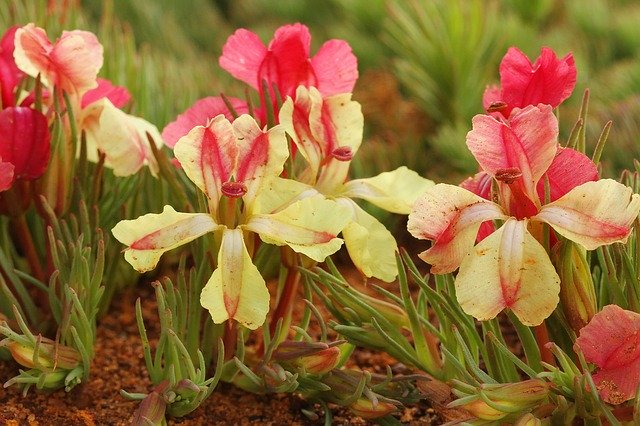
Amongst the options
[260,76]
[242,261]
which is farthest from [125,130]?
[242,261]

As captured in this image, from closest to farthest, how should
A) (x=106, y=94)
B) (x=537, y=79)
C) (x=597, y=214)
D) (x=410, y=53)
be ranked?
(x=597, y=214)
(x=537, y=79)
(x=106, y=94)
(x=410, y=53)

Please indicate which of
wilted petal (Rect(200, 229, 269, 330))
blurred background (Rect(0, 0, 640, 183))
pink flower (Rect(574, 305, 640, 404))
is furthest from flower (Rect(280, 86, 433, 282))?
blurred background (Rect(0, 0, 640, 183))

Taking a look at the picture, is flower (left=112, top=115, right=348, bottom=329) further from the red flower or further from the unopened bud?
the red flower

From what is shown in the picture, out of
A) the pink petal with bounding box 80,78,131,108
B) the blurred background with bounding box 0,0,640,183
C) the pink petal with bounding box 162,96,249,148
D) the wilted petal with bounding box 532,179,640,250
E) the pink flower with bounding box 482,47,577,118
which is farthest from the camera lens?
the blurred background with bounding box 0,0,640,183

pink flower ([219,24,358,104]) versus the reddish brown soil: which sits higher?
pink flower ([219,24,358,104])

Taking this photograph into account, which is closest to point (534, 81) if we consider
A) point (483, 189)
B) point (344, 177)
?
point (483, 189)

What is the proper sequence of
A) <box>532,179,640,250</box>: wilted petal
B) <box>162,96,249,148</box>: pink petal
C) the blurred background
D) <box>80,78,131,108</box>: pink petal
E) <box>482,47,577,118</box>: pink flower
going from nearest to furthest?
<box>532,179,640,250</box>: wilted petal < <box>482,47,577,118</box>: pink flower < <box>162,96,249,148</box>: pink petal < <box>80,78,131,108</box>: pink petal < the blurred background

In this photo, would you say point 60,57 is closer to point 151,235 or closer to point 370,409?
point 151,235

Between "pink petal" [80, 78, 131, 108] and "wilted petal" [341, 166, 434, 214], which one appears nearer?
"wilted petal" [341, 166, 434, 214]
